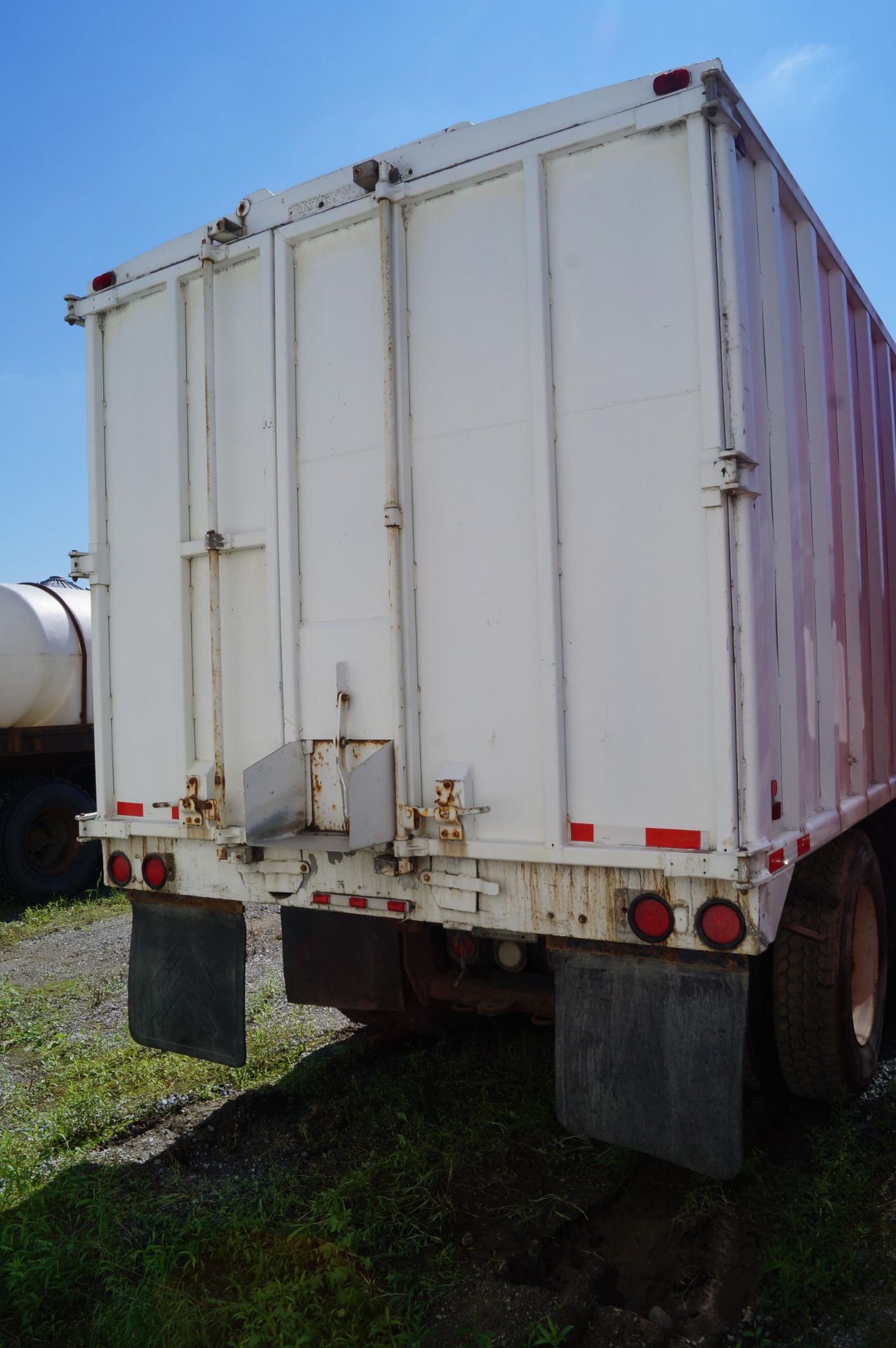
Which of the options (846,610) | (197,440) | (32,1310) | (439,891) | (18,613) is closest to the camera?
(32,1310)

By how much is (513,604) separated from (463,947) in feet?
4.65

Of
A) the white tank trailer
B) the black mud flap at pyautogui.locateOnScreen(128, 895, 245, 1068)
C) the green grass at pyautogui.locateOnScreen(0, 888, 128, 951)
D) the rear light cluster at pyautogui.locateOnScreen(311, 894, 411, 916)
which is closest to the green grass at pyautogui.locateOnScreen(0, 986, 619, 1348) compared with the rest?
the black mud flap at pyautogui.locateOnScreen(128, 895, 245, 1068)

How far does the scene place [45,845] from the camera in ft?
31.5

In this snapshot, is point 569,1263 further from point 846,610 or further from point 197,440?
point 197,440

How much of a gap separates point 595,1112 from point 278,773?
1.50 metres

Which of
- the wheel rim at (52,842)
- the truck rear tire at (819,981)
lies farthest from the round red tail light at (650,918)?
the wheel rim at (52,842)

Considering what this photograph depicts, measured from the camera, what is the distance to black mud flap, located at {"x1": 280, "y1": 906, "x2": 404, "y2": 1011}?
3887 mm

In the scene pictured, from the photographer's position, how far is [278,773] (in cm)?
347

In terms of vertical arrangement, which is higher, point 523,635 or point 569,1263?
point 523,635

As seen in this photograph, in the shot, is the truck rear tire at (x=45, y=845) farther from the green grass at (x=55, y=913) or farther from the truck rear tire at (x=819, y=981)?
the truck rear tire at (x=819, y=981)

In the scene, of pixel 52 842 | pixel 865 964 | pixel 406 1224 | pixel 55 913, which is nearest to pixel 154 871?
pixel 406 1224

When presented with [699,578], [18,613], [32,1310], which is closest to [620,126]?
[699,578]

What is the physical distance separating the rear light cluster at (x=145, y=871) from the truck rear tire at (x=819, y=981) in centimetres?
236

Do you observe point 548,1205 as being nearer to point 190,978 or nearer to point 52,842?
point 190,978
